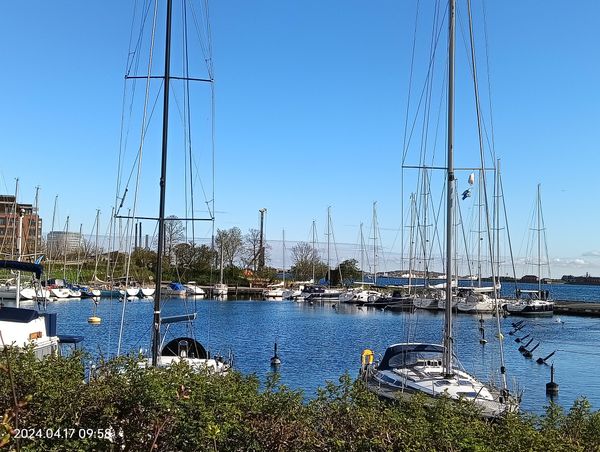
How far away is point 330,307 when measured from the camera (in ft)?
319

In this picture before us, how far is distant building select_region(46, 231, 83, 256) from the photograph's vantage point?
353ft

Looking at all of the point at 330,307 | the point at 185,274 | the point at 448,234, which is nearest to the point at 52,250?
the point at 185,274

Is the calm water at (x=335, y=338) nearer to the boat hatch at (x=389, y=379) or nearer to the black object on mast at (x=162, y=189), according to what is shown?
the black object on mast at (x=162, y=189)

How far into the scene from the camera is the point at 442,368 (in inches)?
744

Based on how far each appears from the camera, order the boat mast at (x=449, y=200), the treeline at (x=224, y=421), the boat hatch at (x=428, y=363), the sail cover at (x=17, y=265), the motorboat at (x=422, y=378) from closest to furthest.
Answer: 1. the treeline at (x=224, y=421)
2. the motorboat at (x=422, y=378)
3. the boat mast at (x=449, y=200)
4. the sail cover at (x=17, y=265)
5. the boat hatch at (x=428, y=363)

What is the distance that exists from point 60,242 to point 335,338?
7604cm

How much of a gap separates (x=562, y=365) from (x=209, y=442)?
39817 millimetres

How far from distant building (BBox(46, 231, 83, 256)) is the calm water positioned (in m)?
23.0

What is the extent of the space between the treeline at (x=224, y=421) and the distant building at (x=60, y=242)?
337 feet

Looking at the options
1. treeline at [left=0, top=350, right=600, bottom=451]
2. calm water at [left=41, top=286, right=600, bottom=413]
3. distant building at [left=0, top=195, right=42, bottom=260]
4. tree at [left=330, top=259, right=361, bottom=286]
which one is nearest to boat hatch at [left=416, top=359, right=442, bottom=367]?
calm water at [left=41, top=286, right=600, bottom=413]

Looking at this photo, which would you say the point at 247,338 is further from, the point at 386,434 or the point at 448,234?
the point at 386,434

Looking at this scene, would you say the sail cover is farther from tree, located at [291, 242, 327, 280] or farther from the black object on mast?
tree, located at [291, 242, 327, 280]

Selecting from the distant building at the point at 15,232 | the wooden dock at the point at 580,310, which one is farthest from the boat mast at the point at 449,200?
the wooden dock at the point at 580,310

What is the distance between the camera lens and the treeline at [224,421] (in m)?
7.01
